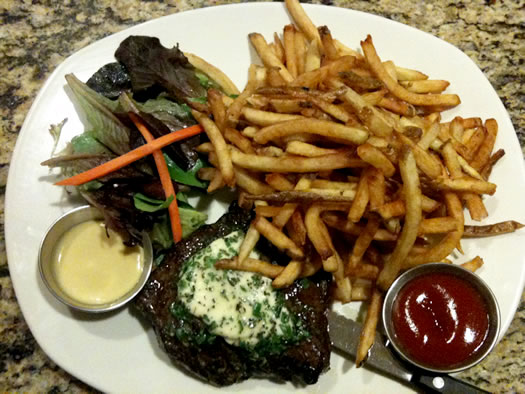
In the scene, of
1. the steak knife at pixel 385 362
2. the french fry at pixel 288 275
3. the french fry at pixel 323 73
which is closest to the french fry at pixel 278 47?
the french fry at pixel 323 73

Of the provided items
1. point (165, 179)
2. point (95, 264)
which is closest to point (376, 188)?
point (165, 179)

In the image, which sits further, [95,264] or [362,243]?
[95,264]

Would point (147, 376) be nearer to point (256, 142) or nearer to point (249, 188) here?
point (249, 188)

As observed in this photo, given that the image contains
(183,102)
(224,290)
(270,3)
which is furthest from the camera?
(270,3)

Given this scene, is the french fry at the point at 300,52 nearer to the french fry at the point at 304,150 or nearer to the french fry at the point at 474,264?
the french fry at the point at 304,150

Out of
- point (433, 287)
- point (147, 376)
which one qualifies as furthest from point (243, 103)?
point (147, 376)

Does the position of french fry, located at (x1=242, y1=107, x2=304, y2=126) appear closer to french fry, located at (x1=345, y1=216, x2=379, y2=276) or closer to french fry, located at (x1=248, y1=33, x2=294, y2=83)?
french fry, located at (x1=248, y1=33, x2=294, y2=83)

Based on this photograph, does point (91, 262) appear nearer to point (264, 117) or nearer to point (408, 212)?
point (264, 117)
